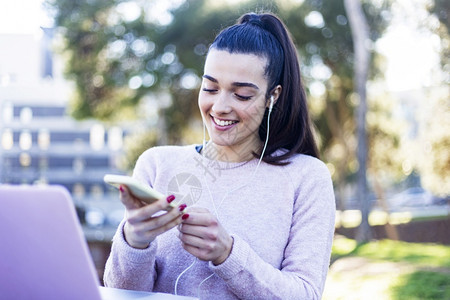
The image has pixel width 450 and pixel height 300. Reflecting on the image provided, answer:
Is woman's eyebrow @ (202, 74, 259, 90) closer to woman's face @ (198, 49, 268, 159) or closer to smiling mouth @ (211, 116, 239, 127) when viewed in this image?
woman's face @ (198, 49, 268, 159)

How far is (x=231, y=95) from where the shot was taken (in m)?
1.79

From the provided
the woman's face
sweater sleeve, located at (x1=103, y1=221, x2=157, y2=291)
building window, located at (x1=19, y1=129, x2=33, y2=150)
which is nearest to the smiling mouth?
the woman's face

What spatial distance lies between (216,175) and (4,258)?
0.92 m

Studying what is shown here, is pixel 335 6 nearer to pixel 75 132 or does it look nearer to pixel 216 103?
pixel 216 103

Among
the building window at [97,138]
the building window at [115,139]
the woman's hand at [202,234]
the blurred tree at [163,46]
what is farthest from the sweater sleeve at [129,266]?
the building window at [97,138]

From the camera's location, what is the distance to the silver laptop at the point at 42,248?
0.99 m

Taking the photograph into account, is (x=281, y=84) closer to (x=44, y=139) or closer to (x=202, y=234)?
(x=202, y=234)

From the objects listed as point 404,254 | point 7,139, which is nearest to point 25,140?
point 7,139

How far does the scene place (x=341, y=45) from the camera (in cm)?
1441

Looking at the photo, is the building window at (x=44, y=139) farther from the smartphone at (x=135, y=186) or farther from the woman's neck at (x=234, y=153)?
the smartphone at (x=135, y=186)

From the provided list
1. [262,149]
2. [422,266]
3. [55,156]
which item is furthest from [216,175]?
[55,156]

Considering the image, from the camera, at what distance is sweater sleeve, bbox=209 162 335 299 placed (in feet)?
4.92

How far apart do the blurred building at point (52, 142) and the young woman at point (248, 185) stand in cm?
3791

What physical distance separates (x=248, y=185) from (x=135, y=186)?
0.75m
